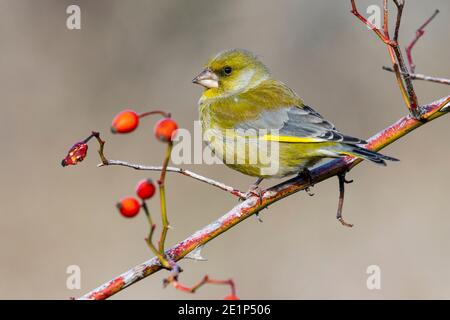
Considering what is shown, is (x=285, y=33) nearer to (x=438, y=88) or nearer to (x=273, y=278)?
(x=438, y=88)

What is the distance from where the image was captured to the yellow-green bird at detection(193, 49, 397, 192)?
413 centimetres

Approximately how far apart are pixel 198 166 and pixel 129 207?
5.79 m

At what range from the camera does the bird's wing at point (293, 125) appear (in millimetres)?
4145

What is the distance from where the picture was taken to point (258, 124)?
4.35m

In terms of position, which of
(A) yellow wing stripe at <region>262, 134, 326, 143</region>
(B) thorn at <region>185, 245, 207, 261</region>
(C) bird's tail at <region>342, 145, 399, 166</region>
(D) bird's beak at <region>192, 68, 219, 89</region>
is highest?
(D) bird's beak at <region>192, 68, 219, 89</region>

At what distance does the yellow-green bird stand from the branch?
0.29 m

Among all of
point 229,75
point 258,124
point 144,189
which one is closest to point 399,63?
point 144,189

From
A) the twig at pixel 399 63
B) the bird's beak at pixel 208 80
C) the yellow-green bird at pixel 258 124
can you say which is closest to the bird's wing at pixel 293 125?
the yellow-green bird at pixel 258 124

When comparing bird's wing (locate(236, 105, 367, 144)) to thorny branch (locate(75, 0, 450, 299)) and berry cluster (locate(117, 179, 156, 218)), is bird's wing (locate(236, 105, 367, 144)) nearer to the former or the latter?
thorny branch (locate(75, 0, 450, 299))

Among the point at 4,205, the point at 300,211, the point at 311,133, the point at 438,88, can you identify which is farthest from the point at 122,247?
the point at 438,88

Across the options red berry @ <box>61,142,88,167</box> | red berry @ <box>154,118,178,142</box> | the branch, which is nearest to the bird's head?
the branch

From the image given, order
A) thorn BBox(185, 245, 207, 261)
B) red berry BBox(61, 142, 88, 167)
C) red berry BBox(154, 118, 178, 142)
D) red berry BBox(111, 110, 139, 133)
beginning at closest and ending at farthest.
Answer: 1. red berry BBox(154, 118, 178, 142)
2. red berry BBox(111, 110, 139, 133)
3. thorn BBox(185, 245, 207, 261)
4. red berry BBox(61, 142, 88, 167)

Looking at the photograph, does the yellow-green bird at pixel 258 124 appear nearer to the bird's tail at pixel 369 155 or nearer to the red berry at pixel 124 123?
the bird's tail at pixel 369 155

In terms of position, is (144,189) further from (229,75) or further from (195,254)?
(229,75)
